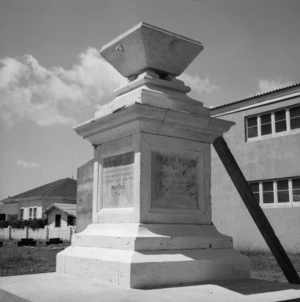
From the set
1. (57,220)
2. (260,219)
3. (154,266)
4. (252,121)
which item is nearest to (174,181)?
(154,266)

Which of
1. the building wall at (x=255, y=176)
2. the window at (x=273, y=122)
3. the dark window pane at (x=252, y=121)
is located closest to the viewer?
the building wall at (x=255, y=176)

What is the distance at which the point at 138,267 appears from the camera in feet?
13.5

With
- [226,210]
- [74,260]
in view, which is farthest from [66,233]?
[74,260]

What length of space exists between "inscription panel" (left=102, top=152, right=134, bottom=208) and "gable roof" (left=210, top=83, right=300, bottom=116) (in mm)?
13144

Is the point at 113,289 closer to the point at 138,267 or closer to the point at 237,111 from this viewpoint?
the point at 138,267

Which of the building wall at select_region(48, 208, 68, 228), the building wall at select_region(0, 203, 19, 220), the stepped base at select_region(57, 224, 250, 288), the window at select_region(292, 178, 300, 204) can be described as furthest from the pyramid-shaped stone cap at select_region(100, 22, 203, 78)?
the building wall at select_region(0, 203, 19, 220)

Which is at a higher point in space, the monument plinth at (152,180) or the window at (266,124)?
the window at (266,124)

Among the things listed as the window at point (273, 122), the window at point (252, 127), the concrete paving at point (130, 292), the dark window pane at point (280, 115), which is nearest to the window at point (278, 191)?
the window at point (273, 122)

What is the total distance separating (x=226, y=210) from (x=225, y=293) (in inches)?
620

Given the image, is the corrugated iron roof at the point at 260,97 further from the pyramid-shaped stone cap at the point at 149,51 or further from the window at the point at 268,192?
the pyramid-shaped stone cap at the point at 149,51

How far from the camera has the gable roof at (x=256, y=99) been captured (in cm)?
1692

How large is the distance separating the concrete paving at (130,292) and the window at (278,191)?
42.7ft

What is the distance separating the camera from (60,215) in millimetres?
42094

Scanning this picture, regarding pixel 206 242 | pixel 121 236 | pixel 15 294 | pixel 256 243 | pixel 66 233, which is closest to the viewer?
pixel 15 294
